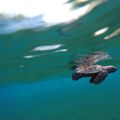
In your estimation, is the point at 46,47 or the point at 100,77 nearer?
the point at 100,77

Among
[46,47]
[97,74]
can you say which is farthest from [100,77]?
[46,47]

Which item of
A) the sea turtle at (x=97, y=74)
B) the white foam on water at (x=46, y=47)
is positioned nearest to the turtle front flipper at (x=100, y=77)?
the sea turtle at (x=97, y=74)

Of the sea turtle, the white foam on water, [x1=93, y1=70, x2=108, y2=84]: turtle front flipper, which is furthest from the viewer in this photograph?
the white foam on water

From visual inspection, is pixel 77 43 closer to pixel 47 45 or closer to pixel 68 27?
pixel 47 45

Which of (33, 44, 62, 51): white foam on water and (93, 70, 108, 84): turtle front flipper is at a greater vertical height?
(33, 44, 62, 51): white foam on water

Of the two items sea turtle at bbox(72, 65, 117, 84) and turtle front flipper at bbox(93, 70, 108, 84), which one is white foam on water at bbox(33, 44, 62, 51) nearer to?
sea turtle at bbox(72, 65, 117, 84)

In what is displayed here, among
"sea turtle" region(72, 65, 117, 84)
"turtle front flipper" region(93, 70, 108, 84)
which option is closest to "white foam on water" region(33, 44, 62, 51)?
"sea turtle" region(72, 65, 117, 84)

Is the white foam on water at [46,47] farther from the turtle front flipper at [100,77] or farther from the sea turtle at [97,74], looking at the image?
the turtle front flipper at [100,77]

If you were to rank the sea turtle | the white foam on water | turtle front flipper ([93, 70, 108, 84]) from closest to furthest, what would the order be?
1. turtle front flipper ([93, 70, 108, 84])
2. the sea turtle
3. the white foam on water

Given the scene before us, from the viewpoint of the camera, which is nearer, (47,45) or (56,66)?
(47,45)

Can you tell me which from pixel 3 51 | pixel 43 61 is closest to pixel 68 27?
pixel 3 51

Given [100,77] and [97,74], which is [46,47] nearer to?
[97,74]
